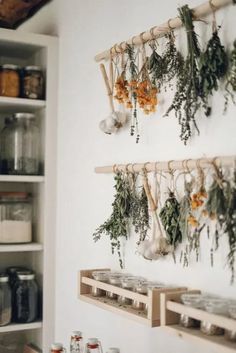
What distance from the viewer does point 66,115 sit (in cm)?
234

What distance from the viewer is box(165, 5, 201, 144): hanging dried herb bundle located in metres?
1.45

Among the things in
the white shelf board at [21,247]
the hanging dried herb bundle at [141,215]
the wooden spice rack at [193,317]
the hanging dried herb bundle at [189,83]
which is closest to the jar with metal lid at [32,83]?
the white shelf board at [21,247]

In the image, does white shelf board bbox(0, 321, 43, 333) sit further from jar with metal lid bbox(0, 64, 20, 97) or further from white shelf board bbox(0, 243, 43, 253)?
jar with metal lid bbox(0, 64, 20, 97)

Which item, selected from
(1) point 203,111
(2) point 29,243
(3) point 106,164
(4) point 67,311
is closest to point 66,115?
(3) point 106,164

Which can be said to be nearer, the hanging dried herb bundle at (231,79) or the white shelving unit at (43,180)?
the hanging dried herb bundle at (231,79)

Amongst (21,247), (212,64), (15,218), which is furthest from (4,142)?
(212,64)

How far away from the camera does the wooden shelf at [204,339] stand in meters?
1.24

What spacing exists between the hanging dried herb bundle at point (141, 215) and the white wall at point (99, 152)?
108 mm

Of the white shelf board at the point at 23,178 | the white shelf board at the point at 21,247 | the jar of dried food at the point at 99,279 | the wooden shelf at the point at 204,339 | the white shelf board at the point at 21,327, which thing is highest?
the white shelf board at the point at 23,178

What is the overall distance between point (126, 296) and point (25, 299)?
2.70ft

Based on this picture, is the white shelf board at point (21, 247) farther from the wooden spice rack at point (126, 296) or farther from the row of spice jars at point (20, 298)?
the wooden spice rack at point (126, 296)

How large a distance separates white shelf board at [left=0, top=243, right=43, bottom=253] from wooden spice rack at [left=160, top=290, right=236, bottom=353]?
1009 millimetres

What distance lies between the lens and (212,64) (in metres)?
1.39

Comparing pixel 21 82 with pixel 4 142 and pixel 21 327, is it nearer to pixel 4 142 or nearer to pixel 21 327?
pixel 4 142
